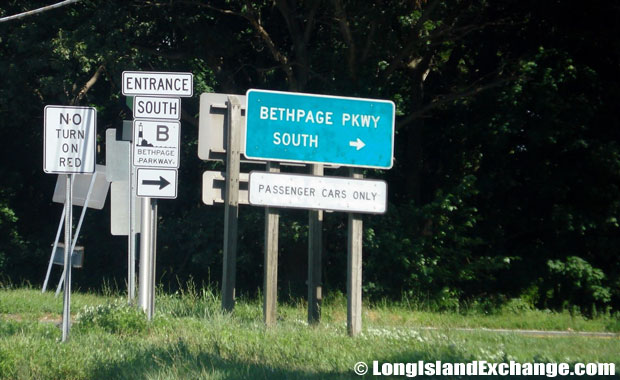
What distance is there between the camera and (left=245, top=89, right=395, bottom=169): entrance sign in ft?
30.0

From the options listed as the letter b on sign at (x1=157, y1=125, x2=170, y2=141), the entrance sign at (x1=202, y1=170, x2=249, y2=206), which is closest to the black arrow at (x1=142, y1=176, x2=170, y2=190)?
the letter b on sign at (x1=157, y1=125, x2=170, y2=141)

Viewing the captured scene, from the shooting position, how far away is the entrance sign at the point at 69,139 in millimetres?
8250

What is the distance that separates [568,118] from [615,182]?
177cm

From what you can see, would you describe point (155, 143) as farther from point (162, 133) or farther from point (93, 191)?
point (93, 191)

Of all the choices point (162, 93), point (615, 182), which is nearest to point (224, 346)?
point (162, 93)

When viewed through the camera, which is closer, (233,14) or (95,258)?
(233,14)

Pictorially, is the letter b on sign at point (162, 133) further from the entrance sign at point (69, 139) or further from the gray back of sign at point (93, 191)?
the gray back of sign at point (93, 191)

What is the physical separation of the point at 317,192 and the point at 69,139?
290 centimetres

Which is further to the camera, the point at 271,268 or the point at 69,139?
the point at 271,268

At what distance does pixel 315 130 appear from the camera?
9195 mm

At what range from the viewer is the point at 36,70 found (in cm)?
1681

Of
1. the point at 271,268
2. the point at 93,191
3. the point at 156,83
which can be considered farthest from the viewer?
the point at 93,191

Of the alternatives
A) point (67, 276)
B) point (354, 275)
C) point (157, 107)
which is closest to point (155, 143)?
point (157, 107)

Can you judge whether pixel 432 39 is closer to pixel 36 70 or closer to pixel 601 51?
pixel 601 51
